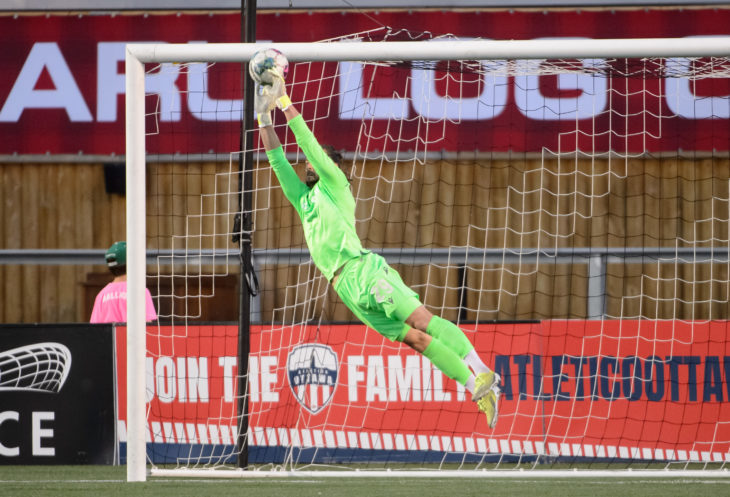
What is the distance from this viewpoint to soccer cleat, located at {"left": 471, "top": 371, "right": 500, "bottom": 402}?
254 inches

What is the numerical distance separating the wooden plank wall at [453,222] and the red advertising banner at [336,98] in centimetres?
31

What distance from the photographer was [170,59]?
23.2 ft

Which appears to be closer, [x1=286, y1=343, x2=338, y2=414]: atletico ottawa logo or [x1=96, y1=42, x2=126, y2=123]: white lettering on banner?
[x1=286, y1=343, x2=338, y2=414]: atletico ottawa logo

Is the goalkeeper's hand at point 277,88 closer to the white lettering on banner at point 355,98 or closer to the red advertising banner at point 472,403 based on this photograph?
the red advertising banner at point 472,403

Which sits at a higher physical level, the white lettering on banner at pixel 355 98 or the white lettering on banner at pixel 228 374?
the white lettering on banner at pixel 355 98

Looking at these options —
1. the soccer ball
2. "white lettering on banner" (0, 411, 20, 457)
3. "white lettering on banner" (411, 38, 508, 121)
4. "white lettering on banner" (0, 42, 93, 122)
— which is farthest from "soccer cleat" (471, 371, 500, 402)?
"white lettering on banner" (0, 42, 93, 122)

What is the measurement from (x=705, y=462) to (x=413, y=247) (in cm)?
462

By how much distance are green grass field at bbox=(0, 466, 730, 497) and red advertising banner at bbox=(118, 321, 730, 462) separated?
3.48 feet

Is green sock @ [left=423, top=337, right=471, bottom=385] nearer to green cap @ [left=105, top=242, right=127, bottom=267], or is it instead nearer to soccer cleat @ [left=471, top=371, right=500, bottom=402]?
soccer cleat @ [left=471, top=371, right=500, bottom=402]

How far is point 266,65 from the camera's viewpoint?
21.7 feet

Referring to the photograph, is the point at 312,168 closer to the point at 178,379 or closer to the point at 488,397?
the point at 488,397

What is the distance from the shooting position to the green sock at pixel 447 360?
21.7ft

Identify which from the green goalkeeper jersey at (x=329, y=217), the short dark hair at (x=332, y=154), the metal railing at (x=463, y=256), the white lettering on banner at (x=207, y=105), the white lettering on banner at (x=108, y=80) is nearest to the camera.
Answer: the green goalkeeper jersey at (x=329, y=217)

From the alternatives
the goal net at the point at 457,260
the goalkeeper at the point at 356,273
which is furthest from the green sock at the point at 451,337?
the goal net at the point at 457,260
